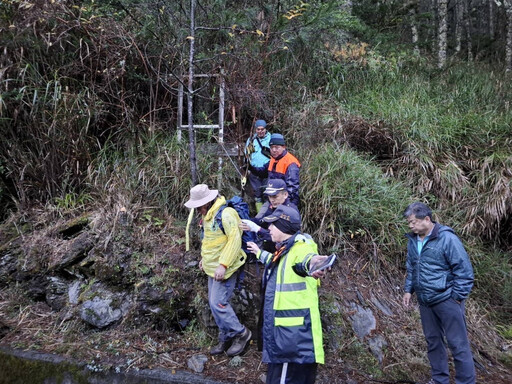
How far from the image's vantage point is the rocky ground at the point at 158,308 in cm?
431

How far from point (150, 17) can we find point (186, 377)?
5524mm

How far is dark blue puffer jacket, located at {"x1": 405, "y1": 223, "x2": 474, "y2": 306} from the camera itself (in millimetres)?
3609

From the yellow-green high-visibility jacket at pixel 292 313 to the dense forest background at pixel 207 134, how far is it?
8.10 ft

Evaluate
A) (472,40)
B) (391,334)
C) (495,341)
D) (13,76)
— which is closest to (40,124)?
(13,76)

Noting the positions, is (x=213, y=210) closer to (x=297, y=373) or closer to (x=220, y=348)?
(x=220, y=348)

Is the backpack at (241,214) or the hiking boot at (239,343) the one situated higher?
the backpack at (241,214)

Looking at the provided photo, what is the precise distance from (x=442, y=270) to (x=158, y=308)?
326 cm

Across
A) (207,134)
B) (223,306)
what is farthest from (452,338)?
(207,134)

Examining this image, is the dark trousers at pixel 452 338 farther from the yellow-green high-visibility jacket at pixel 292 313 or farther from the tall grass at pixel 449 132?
the tall grass at pixel 449 132

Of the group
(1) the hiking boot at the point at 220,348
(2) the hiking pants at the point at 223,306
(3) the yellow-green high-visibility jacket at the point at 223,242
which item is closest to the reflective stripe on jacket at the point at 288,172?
(3) the yellow-green high-visibility jacket at the point at 223,242

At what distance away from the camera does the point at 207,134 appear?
6945mm

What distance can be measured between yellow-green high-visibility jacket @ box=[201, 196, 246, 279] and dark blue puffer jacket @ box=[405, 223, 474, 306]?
184 centimetres

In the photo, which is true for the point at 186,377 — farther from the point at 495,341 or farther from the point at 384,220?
the point at 495,341

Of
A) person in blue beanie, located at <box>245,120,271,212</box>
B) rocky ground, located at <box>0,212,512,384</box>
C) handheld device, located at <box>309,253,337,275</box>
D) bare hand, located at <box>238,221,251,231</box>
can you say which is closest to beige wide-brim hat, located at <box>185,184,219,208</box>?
bare hand, located at <box>238,221,251,231</box>
